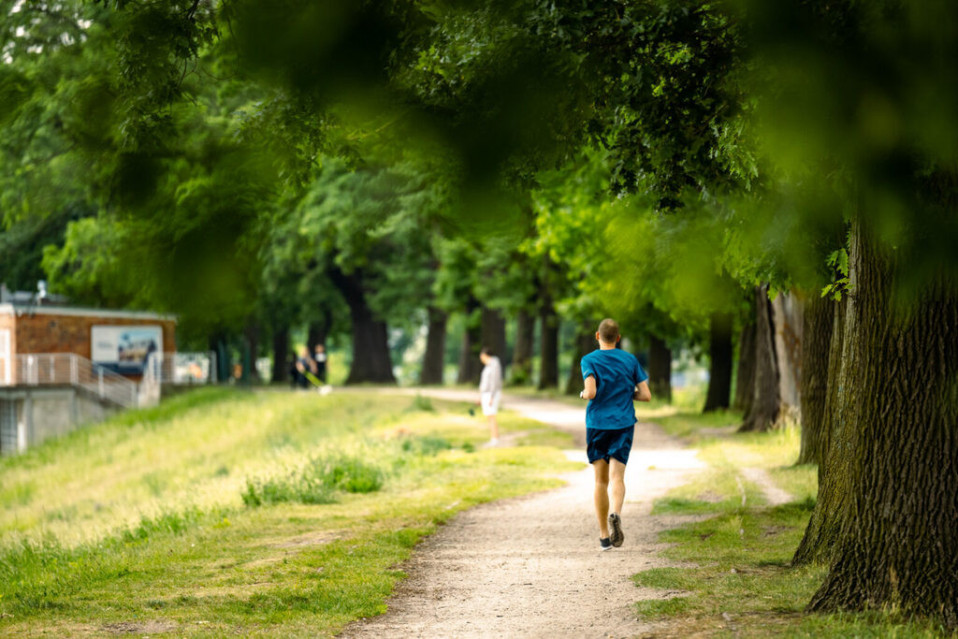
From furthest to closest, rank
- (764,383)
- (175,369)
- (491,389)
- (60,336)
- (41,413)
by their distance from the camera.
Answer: (175,369) → (60,336) → (41,413) → (764,383) → (491,389)

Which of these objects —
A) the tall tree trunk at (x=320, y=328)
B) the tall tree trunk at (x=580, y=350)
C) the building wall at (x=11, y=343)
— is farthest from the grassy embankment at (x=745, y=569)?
the tall tree trunk at (x=320, y=328)

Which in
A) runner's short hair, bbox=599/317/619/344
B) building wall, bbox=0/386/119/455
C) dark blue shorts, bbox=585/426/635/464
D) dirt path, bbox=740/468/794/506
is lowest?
building wall, bbox=0/386/119/455

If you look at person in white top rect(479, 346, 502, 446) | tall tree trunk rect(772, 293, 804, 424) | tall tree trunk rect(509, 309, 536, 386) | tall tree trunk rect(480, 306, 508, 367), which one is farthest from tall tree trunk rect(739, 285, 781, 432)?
tall tree trunk rect(509, 309, 536, 386)

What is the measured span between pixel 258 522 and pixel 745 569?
5.86 meters

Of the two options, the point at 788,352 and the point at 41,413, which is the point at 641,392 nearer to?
the point at 788,352

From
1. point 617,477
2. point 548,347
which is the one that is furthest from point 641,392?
point 548,347

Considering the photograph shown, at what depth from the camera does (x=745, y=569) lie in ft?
28.9

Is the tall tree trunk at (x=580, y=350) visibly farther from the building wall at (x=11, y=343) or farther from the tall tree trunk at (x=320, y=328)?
the building wall at (x=11, y=343)

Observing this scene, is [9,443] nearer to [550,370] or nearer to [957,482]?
[550,370]

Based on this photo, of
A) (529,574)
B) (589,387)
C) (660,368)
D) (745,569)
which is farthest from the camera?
(660,368)

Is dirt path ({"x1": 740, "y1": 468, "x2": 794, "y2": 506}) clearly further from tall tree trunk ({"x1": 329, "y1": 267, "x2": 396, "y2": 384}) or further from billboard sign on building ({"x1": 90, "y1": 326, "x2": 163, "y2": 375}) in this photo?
tall tree trunk ({"x1": 329, "y1": 267, "x2": 396, "y2": 384})

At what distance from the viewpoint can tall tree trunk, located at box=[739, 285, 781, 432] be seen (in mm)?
21375

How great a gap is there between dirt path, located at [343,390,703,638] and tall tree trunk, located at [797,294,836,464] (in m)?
2.19

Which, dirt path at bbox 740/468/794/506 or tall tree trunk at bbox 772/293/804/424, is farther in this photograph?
tall tree trunk at bbox 772/293/804/424
